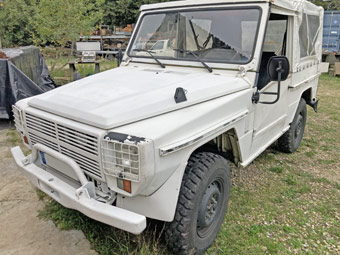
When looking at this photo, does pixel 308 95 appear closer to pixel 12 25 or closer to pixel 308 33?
pixel 308 33

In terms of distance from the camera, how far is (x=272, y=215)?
317 cm

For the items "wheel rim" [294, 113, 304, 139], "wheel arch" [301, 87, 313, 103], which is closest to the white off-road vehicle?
"wheel rim" [294, 113, 304, 139]

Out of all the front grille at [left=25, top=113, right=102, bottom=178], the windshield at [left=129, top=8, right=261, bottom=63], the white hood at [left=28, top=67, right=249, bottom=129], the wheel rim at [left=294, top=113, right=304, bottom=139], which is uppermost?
the windshield at [left=129, top=8, right=261, bottom=63]

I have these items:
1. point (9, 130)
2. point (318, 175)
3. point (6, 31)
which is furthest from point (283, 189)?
point (6, 31)

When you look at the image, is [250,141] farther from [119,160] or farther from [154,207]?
[119,160]

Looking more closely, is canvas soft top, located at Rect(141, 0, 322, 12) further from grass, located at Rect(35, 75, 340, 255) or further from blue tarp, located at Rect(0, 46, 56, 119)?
blue tarp, located at Rect(0, 46, 56, 119)

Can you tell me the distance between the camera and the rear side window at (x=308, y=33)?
4000mm

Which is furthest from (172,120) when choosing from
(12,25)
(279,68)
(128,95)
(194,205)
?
(12,25)

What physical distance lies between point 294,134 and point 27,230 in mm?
3838

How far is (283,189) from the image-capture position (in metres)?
3.69

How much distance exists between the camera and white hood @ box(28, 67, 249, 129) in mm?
2088

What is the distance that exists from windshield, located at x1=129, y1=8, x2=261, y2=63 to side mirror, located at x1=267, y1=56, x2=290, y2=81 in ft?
0.93

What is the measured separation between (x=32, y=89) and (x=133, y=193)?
5.05 meters

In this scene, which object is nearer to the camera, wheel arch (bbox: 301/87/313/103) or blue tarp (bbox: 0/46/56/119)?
wheel arch (bbox: 301/87/313/103)
